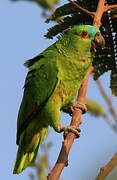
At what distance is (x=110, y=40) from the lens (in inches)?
118

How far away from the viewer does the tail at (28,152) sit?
3.10 meters

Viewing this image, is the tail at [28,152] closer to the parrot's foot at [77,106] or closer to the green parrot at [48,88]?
the green parrot at [48,88]

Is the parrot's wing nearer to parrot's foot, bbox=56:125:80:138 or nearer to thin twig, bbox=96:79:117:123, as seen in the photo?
parrot's foot, bbox=56:125:80:138

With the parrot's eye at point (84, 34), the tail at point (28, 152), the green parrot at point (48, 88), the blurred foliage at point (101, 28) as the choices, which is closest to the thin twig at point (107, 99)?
the blurred foliage at point (101, 28)

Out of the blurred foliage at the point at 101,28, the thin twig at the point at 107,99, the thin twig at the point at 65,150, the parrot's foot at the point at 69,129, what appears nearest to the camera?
the thin twig at the point at 65,150

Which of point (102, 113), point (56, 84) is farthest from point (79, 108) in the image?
point (56, 84)

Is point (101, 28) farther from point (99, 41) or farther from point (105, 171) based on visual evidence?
point (105, 171)

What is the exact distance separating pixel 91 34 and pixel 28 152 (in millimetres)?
1097

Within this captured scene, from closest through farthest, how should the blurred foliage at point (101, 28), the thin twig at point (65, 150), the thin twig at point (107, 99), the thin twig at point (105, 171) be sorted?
the thin twig at point (105, 171) → the thin twig at point (65, 150) → the thin twig at point (107, 99) → the blurred foliage at point (101, 28)

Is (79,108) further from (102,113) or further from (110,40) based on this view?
(110,40)

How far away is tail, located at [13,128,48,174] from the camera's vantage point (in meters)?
3.10

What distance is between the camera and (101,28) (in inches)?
121

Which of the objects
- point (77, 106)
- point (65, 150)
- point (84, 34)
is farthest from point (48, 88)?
point (65, 150)

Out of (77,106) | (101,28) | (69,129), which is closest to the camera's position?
(69,129)
